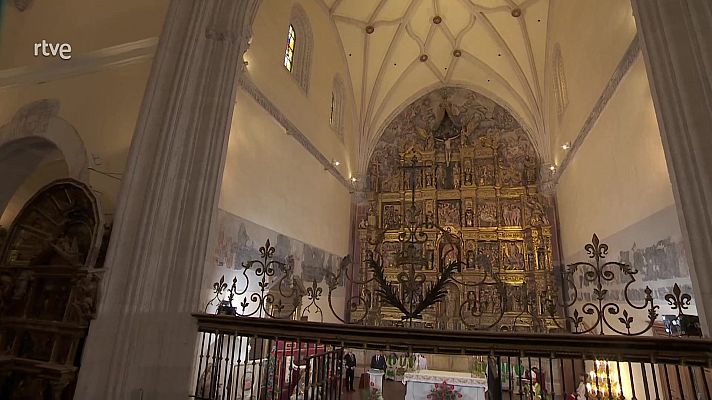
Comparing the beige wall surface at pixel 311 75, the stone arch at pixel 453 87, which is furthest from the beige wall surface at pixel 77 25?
the stone arch at pixel 453 87

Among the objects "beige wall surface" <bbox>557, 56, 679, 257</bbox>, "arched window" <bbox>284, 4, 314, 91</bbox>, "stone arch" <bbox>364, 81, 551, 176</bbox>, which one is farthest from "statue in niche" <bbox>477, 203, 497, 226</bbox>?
"arched window" <bbox>284, 4, 314, 91</bbox>

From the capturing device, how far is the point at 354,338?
9.52ft

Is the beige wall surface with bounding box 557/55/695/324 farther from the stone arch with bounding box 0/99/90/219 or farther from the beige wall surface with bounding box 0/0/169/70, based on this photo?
the stone arch with bounding box 0/99/90/219

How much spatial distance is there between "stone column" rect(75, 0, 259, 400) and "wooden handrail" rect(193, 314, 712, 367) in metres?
0.73

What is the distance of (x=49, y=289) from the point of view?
3992 mm

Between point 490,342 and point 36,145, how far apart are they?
6.25 metres

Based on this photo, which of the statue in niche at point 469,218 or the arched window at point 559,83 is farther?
the statue in niche at point 469,218

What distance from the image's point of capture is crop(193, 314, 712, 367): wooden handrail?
2.36 metres

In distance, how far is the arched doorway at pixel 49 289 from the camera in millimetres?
3520

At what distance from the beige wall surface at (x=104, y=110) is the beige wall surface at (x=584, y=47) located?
672 cm

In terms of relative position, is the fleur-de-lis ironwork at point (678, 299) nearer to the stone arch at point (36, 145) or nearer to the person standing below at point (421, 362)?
the stone arch at point (36, 145)

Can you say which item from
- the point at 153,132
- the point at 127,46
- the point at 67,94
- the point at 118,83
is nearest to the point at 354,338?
the point at 153,132

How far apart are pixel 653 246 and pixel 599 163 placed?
8.73 feet

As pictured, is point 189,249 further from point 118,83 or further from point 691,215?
point 691,215
